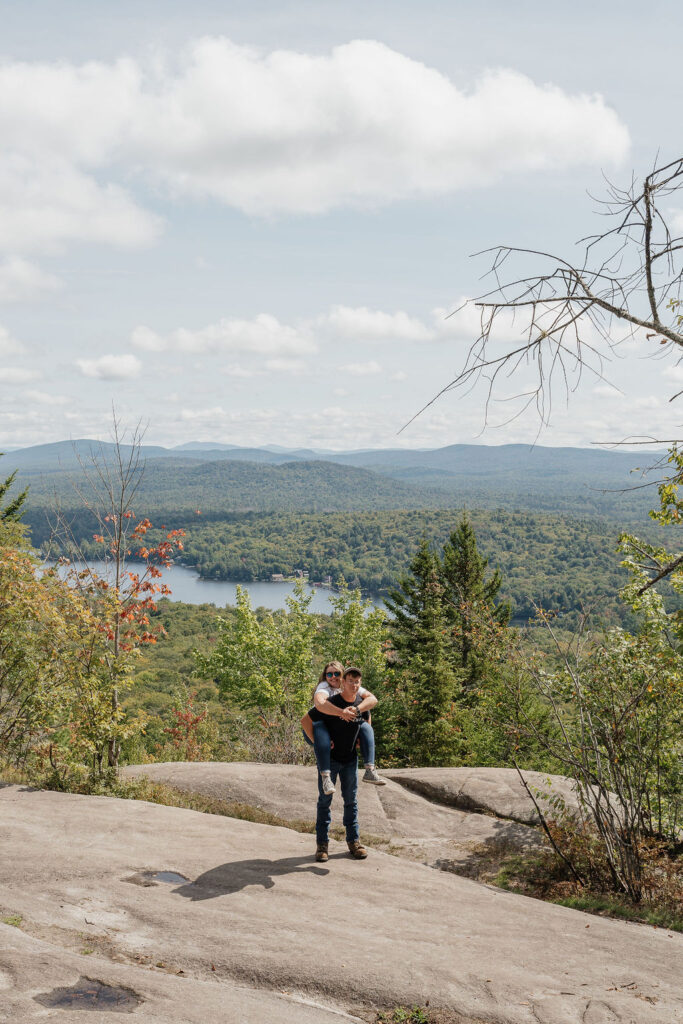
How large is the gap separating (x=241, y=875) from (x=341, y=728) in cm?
199

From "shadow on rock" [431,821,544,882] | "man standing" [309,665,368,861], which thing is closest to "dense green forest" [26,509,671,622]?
"shadow on rock" [431,821,544,882]

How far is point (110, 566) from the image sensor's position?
12.2m

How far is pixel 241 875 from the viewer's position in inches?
299

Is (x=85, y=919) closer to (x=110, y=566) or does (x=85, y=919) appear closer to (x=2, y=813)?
(x=2, y=813)

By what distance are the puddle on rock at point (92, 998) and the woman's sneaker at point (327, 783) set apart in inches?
130

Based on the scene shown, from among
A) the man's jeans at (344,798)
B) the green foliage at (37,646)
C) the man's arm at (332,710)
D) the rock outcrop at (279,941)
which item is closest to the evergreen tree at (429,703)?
the green foliage at (37,646)

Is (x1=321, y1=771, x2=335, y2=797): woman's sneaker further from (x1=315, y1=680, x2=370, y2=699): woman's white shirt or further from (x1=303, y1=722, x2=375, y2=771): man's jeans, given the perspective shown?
(x1=315, y1=680, x2=370, y2=699): woman's white shirt

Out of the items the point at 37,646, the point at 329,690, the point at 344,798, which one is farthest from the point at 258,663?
the point at 329,690

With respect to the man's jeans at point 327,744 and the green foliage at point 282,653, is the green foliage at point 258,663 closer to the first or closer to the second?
the green foliage at point 282,653

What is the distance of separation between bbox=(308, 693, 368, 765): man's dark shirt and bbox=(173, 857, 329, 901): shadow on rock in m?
1.42

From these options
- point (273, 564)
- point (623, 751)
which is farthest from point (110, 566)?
point (273, 564)

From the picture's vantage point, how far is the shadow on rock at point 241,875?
7.11 meters

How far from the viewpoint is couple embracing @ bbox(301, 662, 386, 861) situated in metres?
7.90

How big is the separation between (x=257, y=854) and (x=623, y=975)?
444cm
